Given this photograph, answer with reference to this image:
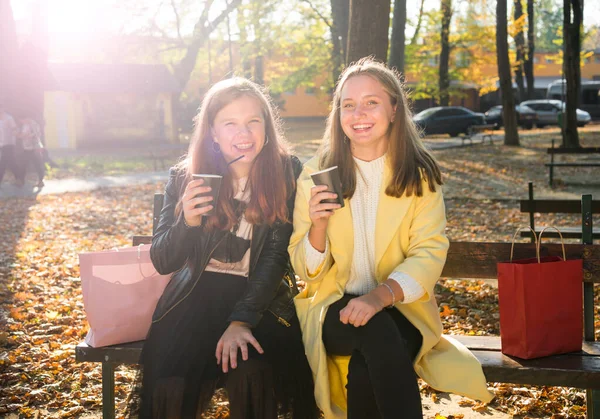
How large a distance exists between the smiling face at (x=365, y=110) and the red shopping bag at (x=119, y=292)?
1.19 m

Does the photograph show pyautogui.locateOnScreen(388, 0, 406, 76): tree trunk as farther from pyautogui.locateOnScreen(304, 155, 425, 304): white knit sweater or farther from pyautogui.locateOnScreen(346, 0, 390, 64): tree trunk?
pyautogui.locateOnScreen(304, 155, 425, 304): white knit sweater

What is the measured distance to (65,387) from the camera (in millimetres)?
4758

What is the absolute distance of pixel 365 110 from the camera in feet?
11.8

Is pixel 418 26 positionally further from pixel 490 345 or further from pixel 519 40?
pixel 490 345

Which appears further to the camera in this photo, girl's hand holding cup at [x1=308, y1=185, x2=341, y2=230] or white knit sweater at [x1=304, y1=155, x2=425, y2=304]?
white knit sweater at [x1=304, y1=155, x2=425, y2=304]

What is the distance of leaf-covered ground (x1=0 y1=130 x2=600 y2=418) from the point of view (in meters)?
4.45

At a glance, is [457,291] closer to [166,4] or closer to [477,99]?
[166,4]

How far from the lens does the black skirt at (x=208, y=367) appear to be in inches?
125

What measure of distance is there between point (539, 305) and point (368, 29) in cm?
448

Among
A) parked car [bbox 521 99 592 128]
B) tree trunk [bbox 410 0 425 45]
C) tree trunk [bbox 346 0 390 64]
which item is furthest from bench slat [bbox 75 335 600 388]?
parked car [bbox 521 99 592 128]

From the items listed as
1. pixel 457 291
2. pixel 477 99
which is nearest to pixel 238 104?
pixel 457 291

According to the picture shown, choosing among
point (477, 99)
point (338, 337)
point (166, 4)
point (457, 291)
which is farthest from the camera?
point (477, 99)

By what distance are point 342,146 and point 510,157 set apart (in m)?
19.9

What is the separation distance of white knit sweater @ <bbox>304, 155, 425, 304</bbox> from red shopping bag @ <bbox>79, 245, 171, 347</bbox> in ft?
2.70
